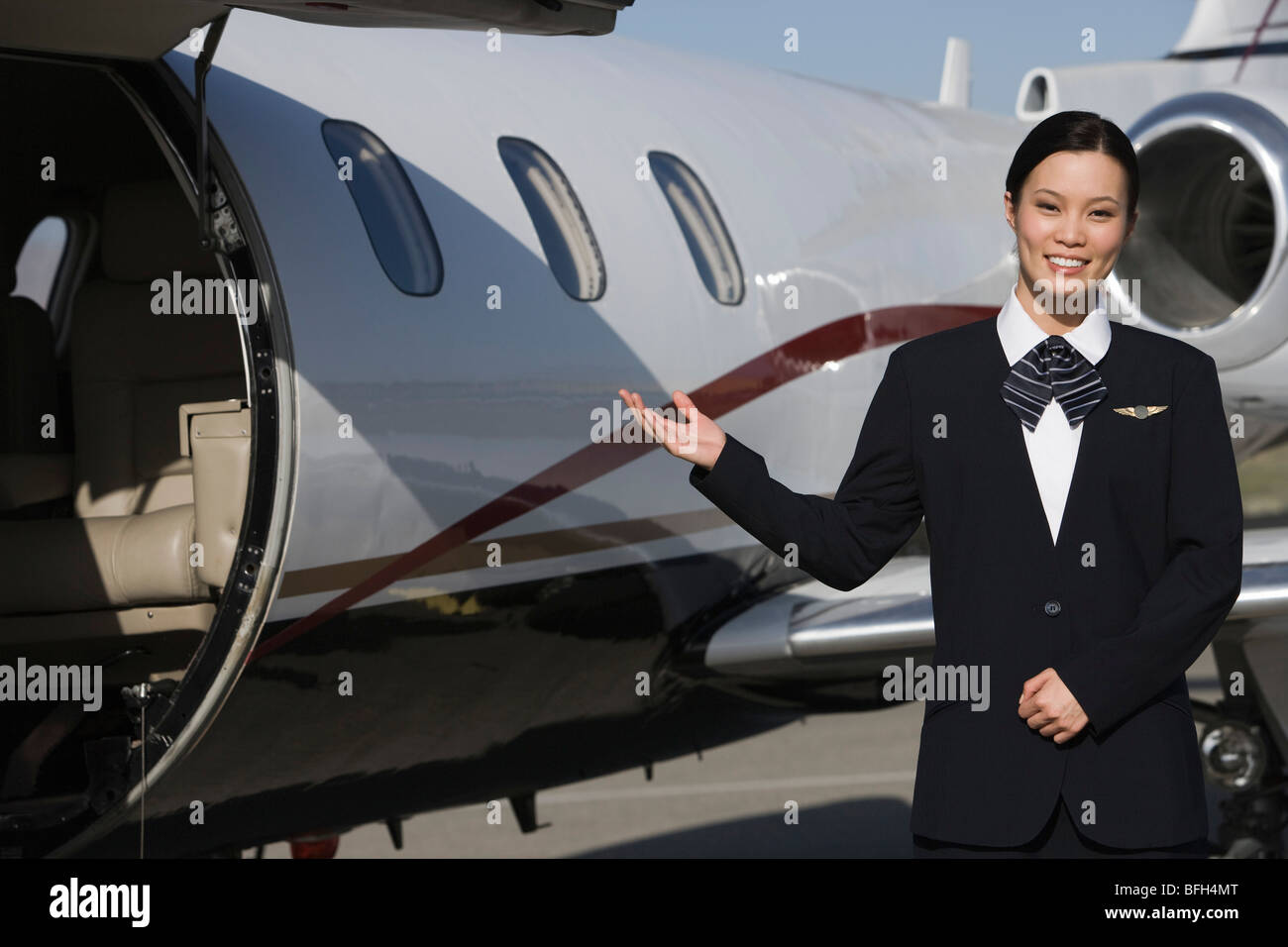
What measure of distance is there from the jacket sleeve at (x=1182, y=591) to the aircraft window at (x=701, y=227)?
13.9 feet

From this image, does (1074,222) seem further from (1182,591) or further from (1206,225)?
(1206,225)

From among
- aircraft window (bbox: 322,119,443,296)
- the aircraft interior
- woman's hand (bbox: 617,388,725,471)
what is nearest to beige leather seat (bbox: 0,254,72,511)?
the aircraft interior

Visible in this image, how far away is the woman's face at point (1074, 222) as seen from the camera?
8.29 feet

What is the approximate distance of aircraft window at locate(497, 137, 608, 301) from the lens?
5.89m

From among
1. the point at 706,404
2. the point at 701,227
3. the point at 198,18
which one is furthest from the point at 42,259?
the point at 198,18

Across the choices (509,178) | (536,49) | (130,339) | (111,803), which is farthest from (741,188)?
(111,803)

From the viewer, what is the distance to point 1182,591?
242 centimetres

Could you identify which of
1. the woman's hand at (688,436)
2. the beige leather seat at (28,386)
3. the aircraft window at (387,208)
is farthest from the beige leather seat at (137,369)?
the woman's hand at (688,436)

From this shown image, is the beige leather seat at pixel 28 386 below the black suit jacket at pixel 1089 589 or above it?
above

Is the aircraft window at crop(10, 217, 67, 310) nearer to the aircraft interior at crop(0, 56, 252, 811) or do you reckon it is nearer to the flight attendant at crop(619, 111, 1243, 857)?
the aircraft interior at crop(0, 56, 252, 811)

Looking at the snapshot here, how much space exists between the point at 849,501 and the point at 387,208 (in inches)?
118

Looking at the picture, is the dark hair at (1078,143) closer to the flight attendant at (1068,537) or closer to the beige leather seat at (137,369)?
the flight attendant at (1068,537)

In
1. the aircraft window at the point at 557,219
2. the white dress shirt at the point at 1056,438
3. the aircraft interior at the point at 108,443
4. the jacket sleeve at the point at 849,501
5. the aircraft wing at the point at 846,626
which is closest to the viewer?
the white dress shirt at the point at 1056,438

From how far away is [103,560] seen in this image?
5.65m
